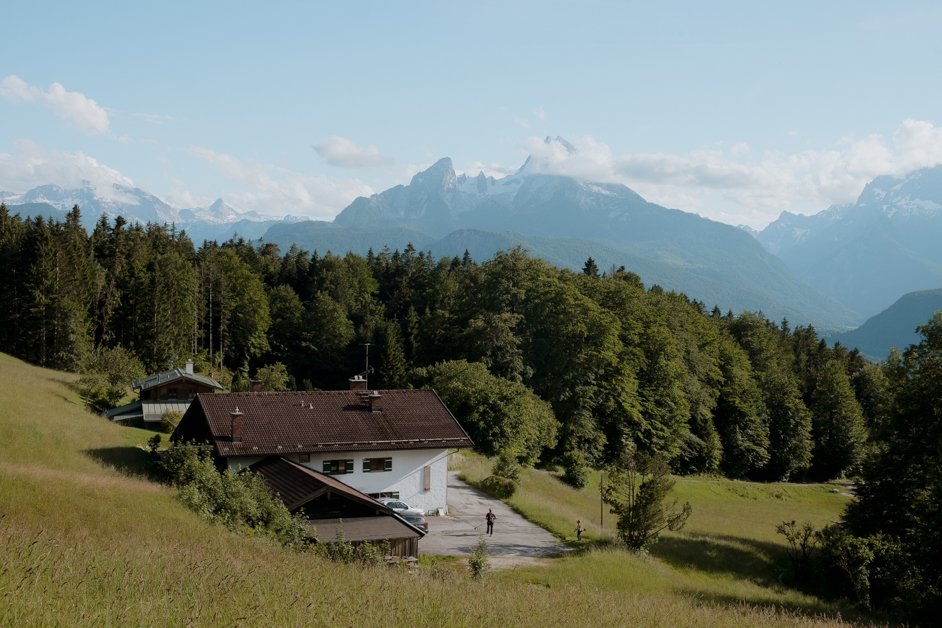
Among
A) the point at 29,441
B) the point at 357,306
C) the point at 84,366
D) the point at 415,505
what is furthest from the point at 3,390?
the point at 357,306

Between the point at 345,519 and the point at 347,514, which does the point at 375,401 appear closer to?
the point at 347,514

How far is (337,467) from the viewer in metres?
36.6

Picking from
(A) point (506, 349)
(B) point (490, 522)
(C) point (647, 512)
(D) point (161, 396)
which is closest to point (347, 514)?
(B) point (490, 522)

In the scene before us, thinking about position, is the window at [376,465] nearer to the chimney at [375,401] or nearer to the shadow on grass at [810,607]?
the chimney at [375,401]

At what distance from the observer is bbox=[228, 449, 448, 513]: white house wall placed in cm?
3694

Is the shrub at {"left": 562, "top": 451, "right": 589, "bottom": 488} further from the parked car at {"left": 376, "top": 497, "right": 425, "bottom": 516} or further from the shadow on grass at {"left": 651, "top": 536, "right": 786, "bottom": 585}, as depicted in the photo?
the parked car at {"left": 376, "top": 497, "right": 425, "bottom": 516}

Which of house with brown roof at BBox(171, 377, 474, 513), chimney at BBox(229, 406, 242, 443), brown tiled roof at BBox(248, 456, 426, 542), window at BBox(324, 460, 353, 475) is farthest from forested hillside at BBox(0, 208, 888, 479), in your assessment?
brown tiled roof at BBox(248, 456, 426, 542)

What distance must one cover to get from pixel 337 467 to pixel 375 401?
4.88m

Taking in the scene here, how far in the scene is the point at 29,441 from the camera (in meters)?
31.0

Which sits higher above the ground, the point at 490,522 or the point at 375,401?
the point at 375,401

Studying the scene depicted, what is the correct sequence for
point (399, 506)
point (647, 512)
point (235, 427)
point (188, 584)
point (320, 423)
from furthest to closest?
point (320, 423) → point (399, 506) → point (235, 427) → point (647, 512) → point (188, 584)

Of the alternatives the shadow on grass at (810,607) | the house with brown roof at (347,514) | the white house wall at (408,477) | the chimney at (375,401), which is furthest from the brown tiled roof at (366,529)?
the chimney at (375,401)

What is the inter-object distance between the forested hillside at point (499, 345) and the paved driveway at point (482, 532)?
1223 centimetres

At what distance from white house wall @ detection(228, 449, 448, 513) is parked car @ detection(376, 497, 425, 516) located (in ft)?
1.70
